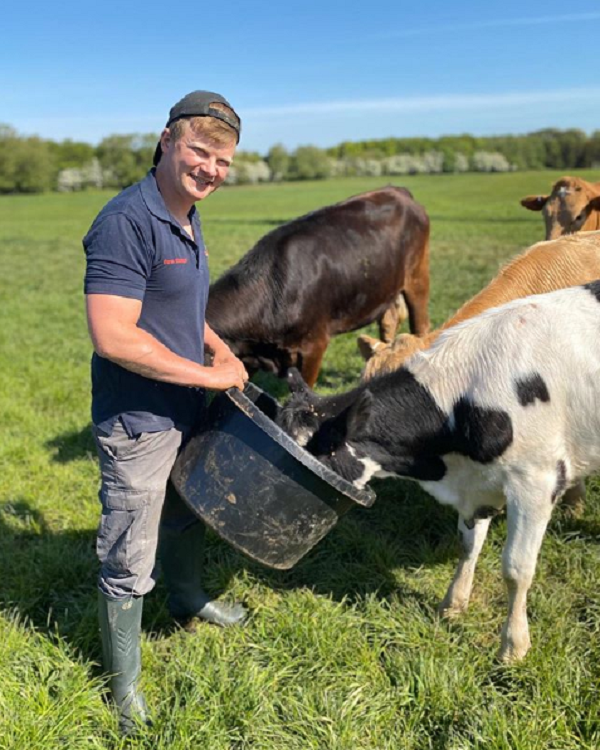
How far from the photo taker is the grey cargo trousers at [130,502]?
103 inches

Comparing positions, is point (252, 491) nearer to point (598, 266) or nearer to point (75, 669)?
→ point (75, 669)

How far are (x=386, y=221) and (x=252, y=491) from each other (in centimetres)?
527

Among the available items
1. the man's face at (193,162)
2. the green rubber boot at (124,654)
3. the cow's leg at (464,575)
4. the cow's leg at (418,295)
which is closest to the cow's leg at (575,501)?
the cow's leg at (464,575)

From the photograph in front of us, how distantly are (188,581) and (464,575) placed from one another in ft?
4.80

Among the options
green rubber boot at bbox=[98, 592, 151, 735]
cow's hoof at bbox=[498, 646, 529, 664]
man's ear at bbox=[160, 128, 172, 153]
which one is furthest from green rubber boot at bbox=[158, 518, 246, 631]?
man's ear at bbox=[160, 128, 172, 153]

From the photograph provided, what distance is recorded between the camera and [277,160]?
9369 centimetres

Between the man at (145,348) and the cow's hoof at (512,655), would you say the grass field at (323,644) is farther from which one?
the man at (145,348)

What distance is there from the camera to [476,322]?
3.18m

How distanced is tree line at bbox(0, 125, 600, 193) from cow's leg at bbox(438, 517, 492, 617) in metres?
76.4

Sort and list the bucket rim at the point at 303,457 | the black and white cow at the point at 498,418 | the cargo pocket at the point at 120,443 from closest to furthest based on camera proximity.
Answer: the bucket rim at the point at 303,457 < the cargo pocket at the point at 120,443 < the black and white cow at the point at 498,418

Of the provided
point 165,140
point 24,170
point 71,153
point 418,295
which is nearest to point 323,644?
point 165,140

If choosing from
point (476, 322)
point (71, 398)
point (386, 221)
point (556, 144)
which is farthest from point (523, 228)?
point (556, 144)

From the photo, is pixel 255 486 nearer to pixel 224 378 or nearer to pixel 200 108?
pixel 224 378

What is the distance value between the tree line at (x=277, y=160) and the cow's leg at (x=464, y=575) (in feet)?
251
